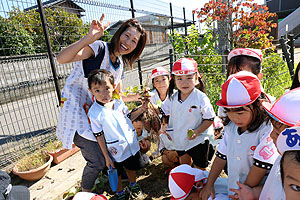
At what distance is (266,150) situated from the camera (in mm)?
1330

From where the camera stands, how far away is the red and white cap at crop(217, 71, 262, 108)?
130 cm

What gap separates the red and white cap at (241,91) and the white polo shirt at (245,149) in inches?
10.0

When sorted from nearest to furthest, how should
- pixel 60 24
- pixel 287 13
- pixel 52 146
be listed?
pixel 52 146
pixel 60 24
pixel 287 13

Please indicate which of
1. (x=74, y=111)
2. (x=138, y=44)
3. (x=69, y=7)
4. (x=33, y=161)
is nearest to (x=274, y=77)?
(x=138, y=44)

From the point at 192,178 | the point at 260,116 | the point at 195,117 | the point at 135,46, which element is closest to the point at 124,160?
the point at 192,178

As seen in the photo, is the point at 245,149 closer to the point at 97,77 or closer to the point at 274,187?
the point at 274,187

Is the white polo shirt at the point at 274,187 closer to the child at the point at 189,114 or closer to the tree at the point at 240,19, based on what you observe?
the child at the point at 189,114

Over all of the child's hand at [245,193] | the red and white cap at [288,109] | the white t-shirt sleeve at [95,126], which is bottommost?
the child's hand at [245,193]

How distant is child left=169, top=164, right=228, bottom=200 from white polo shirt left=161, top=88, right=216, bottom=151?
1.35 feet

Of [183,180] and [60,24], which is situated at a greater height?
[60,24]

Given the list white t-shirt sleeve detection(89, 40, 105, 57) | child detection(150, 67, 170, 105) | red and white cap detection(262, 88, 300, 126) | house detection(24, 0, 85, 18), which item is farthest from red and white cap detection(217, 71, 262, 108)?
house detection(24, 0, 85, 18)

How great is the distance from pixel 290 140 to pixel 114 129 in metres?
1.48

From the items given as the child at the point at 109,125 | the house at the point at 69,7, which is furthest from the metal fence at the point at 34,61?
the child at the point at 109,125

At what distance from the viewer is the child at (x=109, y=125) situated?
1.91 meters
